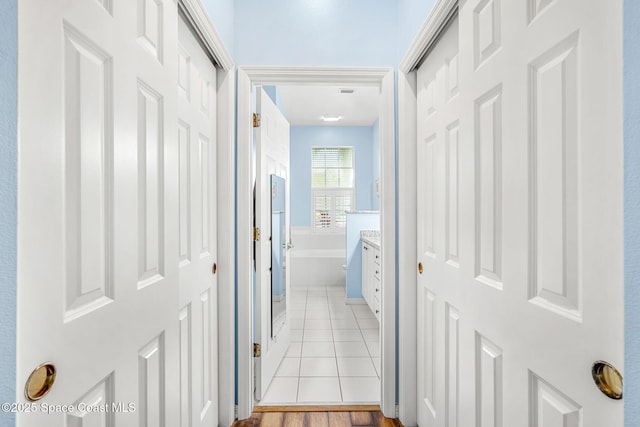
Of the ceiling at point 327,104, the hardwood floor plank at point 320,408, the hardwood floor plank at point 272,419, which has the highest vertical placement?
the ceiling at point 327,104

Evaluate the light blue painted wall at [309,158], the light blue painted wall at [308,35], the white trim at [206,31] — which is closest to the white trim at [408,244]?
the light blue painted wall at [308,35]

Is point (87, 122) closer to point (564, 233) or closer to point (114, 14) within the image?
point (114, 14)

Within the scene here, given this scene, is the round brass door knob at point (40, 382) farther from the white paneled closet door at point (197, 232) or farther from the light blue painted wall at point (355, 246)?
the light blue painted wall at point (355, 246)

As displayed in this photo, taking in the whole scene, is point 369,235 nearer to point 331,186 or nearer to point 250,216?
point 331,186

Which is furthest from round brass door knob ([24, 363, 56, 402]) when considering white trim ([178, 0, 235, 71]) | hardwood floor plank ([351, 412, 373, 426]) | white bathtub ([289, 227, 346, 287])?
white bathtub ([289, 227, 346, 287])

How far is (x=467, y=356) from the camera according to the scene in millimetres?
1228

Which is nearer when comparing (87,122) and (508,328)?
(87,122)

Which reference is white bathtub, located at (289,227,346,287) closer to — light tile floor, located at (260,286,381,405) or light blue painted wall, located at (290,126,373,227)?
light blue painted wall, located at (290,126,373,227)

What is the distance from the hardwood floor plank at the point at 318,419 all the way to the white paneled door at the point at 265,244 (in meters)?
0.33

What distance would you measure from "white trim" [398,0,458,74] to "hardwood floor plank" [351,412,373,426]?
1940 millimetres

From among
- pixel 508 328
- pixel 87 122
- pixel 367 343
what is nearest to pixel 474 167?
pixel 508 328

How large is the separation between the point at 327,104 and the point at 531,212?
4241mm

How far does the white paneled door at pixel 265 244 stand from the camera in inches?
81.4

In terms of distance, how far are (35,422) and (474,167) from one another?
4.20ft
